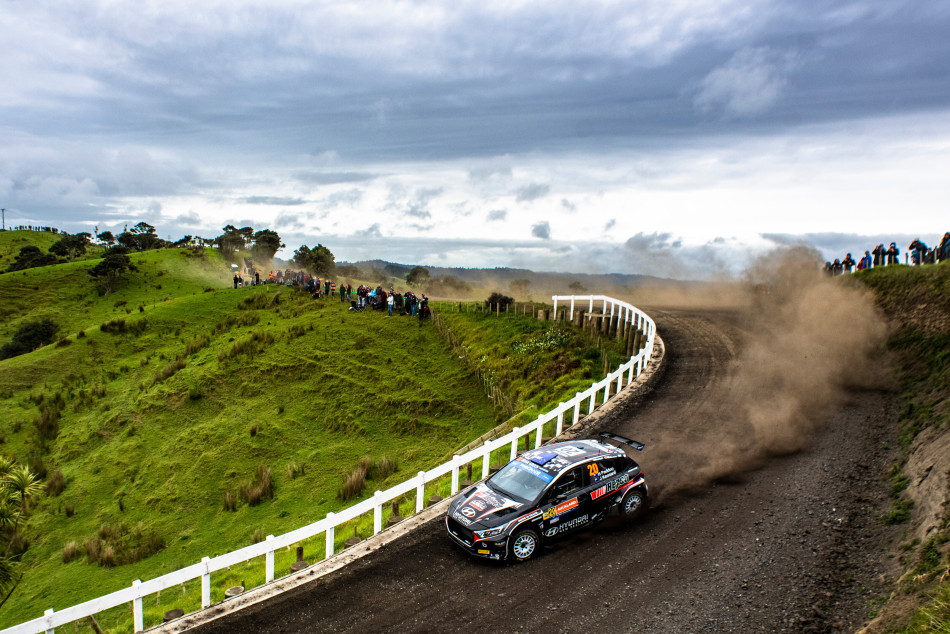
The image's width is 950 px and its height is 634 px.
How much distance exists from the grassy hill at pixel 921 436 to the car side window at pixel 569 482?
4.94 meters

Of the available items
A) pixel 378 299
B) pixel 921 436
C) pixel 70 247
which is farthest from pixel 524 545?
pixel 70 247

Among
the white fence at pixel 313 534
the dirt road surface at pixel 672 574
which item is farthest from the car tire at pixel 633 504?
the white fence at pixel 313 534

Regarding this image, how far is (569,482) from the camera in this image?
11.1 metres

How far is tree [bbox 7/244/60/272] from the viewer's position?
3169 inches

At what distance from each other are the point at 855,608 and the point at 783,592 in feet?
3.08

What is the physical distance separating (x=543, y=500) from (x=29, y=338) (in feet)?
179

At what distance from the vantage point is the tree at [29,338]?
1865 inches

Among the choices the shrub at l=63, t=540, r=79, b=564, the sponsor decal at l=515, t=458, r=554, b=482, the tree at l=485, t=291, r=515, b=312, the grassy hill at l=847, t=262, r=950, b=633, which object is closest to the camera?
the grassy hill at l=847, t=262, r=950, b=633

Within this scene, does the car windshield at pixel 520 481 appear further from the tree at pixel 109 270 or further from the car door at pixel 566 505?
the tree at pixel 109 270

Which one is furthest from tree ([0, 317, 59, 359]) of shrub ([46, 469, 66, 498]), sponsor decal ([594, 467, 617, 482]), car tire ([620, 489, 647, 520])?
car tire ([620, 489, 647, 520])

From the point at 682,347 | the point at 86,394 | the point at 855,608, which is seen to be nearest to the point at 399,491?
the point at 855,608

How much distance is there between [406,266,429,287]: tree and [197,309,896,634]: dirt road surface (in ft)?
218

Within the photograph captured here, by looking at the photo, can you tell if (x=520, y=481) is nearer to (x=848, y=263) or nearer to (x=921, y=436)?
(x=921, y=436)

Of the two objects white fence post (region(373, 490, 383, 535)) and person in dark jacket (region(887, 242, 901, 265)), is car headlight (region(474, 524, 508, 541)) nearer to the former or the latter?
white fence post (region(373, 490, 383, 535))
